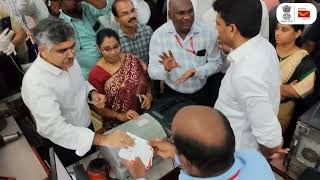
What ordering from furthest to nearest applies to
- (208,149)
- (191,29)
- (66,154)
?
(191,29), (66,154), (208,149)

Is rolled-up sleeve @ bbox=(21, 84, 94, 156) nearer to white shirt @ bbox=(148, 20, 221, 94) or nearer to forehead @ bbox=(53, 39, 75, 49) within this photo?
forehead @ bbox=(53, 39, 75, 49)

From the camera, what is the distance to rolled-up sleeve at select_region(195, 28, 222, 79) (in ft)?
7.79

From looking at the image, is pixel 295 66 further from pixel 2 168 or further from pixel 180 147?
pixel 2 168

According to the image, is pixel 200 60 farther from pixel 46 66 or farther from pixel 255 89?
pixel 46 66

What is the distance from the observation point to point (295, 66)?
218 cm

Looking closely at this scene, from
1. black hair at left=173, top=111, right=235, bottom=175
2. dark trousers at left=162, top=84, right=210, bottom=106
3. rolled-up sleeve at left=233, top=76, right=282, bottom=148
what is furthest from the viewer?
dark trousers at left=162, top=84, right=210, bottom=106

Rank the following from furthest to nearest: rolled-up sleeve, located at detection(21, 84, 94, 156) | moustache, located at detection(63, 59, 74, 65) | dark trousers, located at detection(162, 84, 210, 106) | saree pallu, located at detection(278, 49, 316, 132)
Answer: dark trousers, located at detection(162, 84, 210, 106) → saree pallu, located at detection(278, 49, 316, 132) → moustache, located at detection(63, 59, 74, 65) → rolled-up sleeve, located at detection(21, 84, 94, 156)

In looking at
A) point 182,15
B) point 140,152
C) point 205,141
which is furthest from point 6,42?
point 205,141

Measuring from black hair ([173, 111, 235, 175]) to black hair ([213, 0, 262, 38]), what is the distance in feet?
2.35

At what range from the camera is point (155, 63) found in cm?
242

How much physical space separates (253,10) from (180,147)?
0.86 meters

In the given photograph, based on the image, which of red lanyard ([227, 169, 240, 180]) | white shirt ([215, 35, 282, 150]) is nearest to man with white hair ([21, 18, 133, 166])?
white shirt ([215, 35, 282, 150])

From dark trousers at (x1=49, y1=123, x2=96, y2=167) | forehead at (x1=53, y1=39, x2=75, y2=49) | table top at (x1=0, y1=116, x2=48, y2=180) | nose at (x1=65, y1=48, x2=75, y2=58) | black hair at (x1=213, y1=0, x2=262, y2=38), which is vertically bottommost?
dark trousers at (x1=49, y1=123, x2=96, y2=167)

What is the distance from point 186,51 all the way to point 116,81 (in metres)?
0.60
